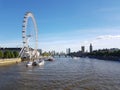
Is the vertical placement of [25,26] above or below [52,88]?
above

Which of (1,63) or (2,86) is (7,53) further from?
(2,86)


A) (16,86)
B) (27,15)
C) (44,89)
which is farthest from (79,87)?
(27,15)

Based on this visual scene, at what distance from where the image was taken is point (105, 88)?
33750 mm

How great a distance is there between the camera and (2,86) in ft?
112

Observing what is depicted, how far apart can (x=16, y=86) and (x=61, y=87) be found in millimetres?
5568

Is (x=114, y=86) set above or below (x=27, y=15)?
below

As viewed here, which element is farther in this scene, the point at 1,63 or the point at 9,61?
the point at 9,61

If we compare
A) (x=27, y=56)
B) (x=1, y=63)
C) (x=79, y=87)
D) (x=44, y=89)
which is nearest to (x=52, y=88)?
(x=44, y=89)

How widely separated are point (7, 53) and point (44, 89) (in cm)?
7644

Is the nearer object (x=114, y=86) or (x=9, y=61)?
(x=114, y=86)

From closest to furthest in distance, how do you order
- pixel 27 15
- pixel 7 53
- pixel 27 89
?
pixel 27 89, pixel 27 15, pixel 7 53

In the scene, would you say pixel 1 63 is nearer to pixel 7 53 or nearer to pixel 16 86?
pixel 7 53

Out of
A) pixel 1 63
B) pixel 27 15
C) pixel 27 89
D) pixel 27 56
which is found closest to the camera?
pixel 27 89

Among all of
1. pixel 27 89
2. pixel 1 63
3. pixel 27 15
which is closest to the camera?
pixel 27 89
